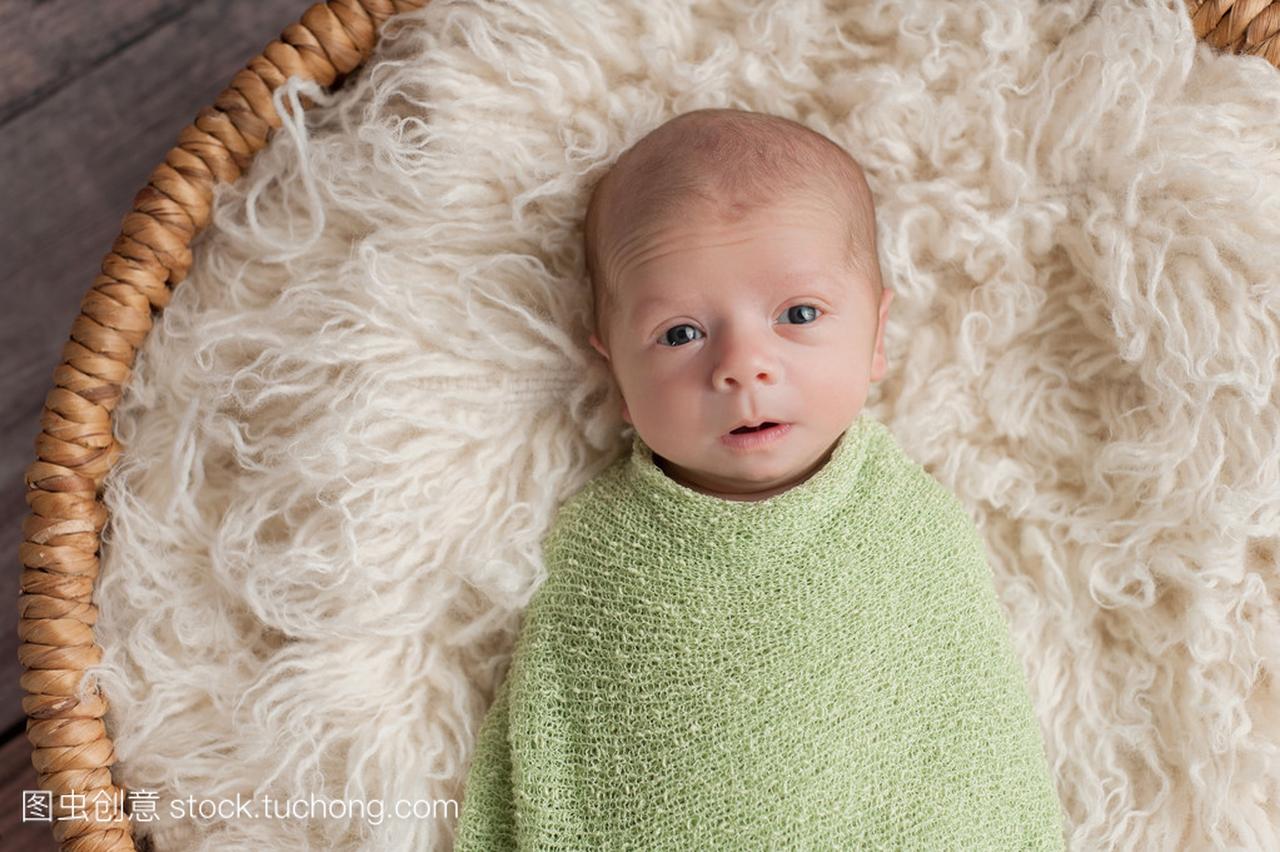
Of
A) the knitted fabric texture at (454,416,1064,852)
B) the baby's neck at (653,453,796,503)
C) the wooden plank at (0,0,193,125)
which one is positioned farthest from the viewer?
the wooden plank at (0,0,193,125)

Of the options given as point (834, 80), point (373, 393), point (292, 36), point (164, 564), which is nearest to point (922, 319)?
point (834, 80)

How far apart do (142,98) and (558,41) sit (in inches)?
27.5

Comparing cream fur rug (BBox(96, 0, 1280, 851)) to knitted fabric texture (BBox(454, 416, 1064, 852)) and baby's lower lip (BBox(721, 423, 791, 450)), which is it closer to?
knitted fabric texture (BBox(454, 416, 1064, 852))

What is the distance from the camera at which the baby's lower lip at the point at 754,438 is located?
3.36ft

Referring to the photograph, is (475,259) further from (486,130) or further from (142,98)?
(142,98)

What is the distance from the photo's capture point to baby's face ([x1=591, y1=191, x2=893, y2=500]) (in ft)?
3.32

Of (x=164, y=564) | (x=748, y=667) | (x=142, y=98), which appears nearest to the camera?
(x=748, y=667)

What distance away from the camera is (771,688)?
3.34 ft

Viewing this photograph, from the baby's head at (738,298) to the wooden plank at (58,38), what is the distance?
878 mm

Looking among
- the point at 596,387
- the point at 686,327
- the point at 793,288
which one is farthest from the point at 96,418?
the point at 793,288

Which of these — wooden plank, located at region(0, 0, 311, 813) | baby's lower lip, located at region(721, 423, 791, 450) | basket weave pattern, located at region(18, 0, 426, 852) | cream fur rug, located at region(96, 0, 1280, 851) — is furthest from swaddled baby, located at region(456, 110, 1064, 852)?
wooden plank, located at region(0, 0, 311, 813)

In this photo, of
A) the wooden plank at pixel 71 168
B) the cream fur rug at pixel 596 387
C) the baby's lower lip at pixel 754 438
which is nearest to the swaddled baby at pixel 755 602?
the baby's lower lip at pixel 754 438

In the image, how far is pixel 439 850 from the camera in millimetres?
1116

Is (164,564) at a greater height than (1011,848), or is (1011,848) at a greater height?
(164,564)
